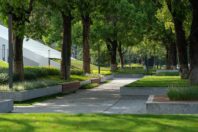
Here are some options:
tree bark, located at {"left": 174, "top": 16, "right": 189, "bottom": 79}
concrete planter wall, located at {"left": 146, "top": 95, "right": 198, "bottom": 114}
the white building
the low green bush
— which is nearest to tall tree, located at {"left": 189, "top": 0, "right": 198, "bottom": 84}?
the low green bush

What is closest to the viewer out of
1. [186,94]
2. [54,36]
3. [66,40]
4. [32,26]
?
[186,94]

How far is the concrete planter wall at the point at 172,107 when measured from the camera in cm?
1434

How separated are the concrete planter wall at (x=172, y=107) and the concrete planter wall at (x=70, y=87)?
14.0 meters

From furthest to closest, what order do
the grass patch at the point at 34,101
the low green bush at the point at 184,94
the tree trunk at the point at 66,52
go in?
the tree trunk at the point at 66,52 → the grass patch at the point at 34,101 → the low green bush at the point at 184,94

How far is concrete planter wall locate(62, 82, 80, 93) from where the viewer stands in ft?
93.3

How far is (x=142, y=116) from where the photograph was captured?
1205 centimetres

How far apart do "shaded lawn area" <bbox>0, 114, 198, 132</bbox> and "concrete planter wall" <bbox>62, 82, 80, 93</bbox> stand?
16.2 meters

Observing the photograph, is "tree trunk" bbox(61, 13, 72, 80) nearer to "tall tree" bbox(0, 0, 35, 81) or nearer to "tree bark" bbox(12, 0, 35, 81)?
"tall tree" bbox(0, 0, 35, 81)

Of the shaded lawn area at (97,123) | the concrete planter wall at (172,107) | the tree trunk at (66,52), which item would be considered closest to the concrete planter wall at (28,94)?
the tree trunk at (66,52)

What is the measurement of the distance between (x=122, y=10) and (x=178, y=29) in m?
14.1

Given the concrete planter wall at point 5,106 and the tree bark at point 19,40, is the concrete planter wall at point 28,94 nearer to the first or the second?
the tree bark at point 19,40

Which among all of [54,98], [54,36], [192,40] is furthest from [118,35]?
[192,40]

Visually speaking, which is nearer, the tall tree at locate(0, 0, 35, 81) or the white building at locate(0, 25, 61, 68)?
the tall tree at locate(0, 0, 35, 81)

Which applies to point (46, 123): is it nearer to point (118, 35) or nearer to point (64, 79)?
point (64, 79)
